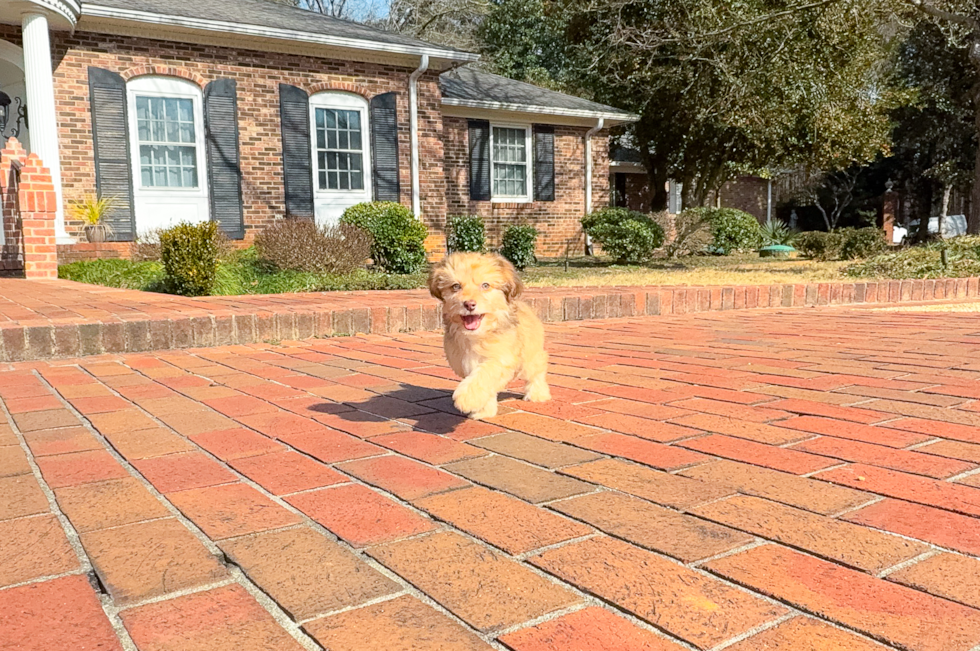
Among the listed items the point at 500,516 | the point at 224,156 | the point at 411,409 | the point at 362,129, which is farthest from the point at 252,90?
the point at 500,516

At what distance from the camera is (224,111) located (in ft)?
42.9

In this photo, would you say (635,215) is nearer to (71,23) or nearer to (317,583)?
(71,23)

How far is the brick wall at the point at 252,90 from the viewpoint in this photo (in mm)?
11820

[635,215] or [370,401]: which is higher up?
[635,215]

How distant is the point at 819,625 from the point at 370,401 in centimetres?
230

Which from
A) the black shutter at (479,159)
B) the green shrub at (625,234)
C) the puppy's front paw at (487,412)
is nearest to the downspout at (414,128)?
the black shutter at (479,159)

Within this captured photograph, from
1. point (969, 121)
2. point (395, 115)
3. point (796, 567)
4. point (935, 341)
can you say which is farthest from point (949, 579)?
point (969, 121)

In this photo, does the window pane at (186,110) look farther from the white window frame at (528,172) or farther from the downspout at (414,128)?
the white window frame at (528,172)

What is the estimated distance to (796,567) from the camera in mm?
1536

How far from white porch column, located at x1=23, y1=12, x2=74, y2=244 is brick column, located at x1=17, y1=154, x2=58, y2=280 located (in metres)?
1.38

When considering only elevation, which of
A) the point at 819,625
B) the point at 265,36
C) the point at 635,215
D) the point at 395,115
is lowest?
the point at 819,625

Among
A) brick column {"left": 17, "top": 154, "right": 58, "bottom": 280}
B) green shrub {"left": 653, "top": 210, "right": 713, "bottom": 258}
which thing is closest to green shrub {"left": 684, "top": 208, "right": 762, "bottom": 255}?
green shrub {"left": 653, "top": 210, "right": 713, "bottom": 258}

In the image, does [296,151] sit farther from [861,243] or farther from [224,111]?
[861,243]

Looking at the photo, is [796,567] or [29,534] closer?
[796,567]
